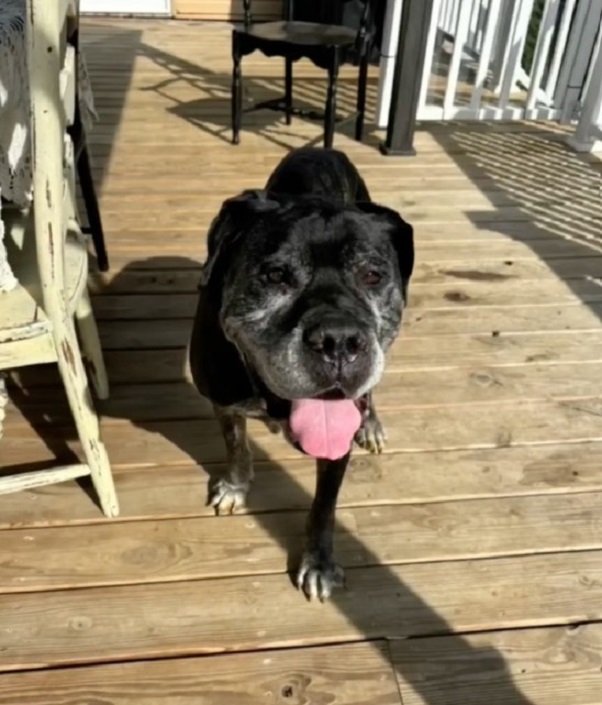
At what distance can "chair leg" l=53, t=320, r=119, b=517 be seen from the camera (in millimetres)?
1726

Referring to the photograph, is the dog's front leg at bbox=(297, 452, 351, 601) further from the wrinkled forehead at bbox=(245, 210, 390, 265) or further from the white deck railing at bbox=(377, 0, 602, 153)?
the white deck railing at bbox=(377, 0, 602, 153)

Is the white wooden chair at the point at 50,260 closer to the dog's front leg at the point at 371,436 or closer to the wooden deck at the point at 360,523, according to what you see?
the wooden deck at the point at 360,523

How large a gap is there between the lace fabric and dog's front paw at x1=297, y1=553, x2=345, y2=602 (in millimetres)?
1043

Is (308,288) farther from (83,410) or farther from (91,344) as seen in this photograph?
(91,344)

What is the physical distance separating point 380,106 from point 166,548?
3.96 meters

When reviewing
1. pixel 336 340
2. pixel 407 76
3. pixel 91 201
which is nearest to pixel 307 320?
pixel 336 340

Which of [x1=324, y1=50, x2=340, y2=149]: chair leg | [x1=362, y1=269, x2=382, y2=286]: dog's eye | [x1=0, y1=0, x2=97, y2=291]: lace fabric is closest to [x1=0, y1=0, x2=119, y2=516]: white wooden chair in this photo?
[x1=0, y1=0, x2=97, y2=291]: lace fabric

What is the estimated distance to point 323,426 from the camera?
1691mm

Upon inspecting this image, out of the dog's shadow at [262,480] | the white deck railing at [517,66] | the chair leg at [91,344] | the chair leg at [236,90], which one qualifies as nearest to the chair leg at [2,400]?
the dog's shadow at [262,480]

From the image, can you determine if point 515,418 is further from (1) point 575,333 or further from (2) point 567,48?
(2) point 567,48

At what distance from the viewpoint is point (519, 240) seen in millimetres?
3758

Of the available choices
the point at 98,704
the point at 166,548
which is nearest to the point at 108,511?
the point at 166,548

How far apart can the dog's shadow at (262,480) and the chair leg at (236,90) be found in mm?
1631

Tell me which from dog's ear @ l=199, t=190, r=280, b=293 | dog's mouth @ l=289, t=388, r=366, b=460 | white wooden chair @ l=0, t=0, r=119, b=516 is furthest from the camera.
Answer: dog's ear @ l=199, t=190, r=280, b=293
